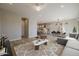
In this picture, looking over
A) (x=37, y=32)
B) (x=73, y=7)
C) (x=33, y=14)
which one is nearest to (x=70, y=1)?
(x=73, y=7)

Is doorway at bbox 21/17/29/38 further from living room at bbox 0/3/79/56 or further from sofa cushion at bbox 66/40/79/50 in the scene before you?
sofa cushion at bbox 66/40/79/50

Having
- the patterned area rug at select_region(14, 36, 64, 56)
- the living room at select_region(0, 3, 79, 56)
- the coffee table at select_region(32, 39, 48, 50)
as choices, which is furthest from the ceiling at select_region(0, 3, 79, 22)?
the patterned area rug at select_region(14, 36, 64, 56)

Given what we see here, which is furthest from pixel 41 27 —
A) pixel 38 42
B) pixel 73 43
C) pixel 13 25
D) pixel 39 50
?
pixel 73 43

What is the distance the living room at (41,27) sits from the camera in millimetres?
2135

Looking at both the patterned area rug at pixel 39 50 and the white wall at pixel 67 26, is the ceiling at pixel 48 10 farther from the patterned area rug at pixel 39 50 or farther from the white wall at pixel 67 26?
the patterned area rug at pixel 39 50

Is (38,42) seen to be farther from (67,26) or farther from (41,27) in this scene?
(67,26)

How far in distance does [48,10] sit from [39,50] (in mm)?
894

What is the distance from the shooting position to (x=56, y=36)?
236 cm

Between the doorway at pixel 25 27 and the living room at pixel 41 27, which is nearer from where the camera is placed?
the living room at pixel 41 27

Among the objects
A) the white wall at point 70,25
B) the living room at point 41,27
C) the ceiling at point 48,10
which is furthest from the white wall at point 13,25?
the white wall at point 70,25

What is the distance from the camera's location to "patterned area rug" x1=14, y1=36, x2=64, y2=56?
7.02 feet

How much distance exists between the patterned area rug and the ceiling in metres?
0.59

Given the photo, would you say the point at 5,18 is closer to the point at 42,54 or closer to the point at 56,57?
the point at 42,54

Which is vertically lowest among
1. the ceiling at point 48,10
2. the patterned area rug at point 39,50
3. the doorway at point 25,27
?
the patterned area rug at point 39,50
